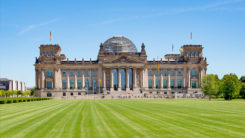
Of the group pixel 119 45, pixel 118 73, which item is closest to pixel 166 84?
pixel 118 73

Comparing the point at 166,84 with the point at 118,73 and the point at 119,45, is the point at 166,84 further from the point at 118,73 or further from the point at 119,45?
the point at 119,45

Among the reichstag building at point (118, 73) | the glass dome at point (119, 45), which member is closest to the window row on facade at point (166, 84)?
the reichstag building at point (118, 73)

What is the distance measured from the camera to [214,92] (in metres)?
112

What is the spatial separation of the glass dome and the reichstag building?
20.8 feet

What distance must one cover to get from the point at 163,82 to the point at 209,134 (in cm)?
14025

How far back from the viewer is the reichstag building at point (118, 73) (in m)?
152

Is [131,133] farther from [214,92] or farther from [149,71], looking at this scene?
[149,71]

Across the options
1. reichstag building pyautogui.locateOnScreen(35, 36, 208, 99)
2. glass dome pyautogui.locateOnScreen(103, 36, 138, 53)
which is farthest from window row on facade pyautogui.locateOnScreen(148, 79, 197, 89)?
glass dome pyautogui.locateOnScreen(103, 36, 138, 53)

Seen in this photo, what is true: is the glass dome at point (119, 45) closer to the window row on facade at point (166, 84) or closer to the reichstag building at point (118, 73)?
the reichstag building at point (118, 73)

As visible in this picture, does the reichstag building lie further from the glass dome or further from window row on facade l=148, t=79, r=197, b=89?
the glass dome

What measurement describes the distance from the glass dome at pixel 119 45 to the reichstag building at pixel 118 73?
20.8 feet

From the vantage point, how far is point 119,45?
6585 inches

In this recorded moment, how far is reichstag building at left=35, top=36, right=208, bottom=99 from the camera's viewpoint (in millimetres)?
151750

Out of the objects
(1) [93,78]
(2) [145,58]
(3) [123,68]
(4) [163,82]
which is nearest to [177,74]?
(4) [163,82]
